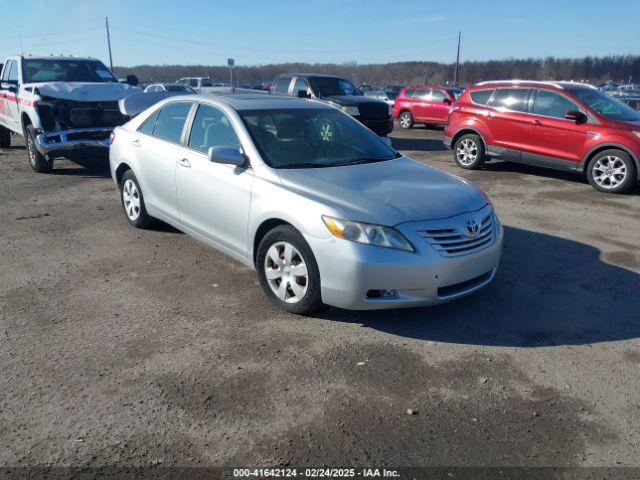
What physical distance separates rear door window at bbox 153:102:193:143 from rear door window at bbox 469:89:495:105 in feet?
22.9

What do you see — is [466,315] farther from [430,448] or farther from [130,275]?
[130,275]

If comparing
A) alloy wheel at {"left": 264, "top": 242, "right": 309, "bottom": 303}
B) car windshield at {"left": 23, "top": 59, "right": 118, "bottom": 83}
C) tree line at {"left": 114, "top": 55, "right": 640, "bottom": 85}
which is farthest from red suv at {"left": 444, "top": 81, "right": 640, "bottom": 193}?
tree line at {"left": 114, "top": 55, "right": 640, "bottom": 85}

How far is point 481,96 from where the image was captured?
35.0 feet

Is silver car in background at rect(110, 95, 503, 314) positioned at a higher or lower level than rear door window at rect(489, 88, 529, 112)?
lower

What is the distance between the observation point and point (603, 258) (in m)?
5.70

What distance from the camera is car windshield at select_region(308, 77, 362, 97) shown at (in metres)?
14.3

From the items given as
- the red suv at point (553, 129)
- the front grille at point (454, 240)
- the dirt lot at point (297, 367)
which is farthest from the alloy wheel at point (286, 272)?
the red suv at point (553, 129)

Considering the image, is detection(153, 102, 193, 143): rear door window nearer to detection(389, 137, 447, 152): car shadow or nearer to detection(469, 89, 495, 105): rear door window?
detection(469, 89, 495, 105): rear door window

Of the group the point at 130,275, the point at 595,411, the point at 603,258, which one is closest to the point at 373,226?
the point at 595,411

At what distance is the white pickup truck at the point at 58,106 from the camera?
9.52m

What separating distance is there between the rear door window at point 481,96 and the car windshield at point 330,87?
15.5ft

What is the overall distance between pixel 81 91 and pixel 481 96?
763 centimetres

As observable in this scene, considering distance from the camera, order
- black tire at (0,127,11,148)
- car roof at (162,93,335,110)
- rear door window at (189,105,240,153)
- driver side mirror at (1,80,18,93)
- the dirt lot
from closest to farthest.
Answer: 1. the dirt lot
2. rear door window at (189,105,240,153)
3. car roof at (162,93,335,110)
4. driver side mirror at (1,80,18,93)
5. black tire at (0,127,11,148)

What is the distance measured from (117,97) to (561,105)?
810 centimetres
